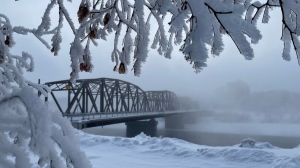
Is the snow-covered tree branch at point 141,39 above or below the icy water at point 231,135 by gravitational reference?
above

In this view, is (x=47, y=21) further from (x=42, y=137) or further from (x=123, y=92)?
(x=123, y=92)

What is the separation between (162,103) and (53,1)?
100 meters

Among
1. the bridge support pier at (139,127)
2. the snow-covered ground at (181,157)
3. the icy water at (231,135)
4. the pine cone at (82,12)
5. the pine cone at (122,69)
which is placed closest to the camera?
the pine cone at (82,12)

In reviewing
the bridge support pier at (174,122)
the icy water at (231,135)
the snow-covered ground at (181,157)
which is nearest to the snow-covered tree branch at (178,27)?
the snow-covered ground at (181,157)

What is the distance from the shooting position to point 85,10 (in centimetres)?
221

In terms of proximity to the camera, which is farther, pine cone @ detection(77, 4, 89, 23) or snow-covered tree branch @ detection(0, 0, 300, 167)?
pine cone @ detection(77, 4, 89, 23)

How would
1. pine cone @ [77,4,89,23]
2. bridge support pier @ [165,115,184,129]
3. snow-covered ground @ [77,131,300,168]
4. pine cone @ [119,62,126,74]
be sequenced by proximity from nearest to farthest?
pine cone @ [77,4,89,23] → pine cone @ [119,62,126,74] → snow-covered ground @ [77,131,300,168] → bridge support pier @ [165,115,184,129]

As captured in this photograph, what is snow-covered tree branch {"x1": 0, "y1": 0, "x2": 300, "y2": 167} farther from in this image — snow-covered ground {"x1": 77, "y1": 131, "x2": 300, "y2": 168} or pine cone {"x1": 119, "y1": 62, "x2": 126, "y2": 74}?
snow-covered ground {"x1": 77, "y1": 131, "x2": 300, "y2": 168}

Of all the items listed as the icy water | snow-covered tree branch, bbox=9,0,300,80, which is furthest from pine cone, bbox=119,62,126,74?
the icy water

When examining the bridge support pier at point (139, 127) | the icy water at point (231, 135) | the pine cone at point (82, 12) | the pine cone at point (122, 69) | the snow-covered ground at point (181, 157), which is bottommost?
the icy water at point (231, 135)

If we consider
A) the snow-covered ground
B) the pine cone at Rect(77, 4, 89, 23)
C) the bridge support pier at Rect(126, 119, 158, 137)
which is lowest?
the bridge support pier at Rect(126, 119, 158, 137)

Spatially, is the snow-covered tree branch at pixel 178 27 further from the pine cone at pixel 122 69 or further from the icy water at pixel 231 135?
the icy water at pixel 231 135

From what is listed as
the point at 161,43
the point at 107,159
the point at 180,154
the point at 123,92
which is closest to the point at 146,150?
the point at 180,154

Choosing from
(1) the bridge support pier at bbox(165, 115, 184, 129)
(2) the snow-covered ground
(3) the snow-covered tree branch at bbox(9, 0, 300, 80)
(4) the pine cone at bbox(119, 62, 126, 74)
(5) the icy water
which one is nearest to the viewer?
(3) the snow-covered tree branch at bbox(9, 0, 300, 80)
